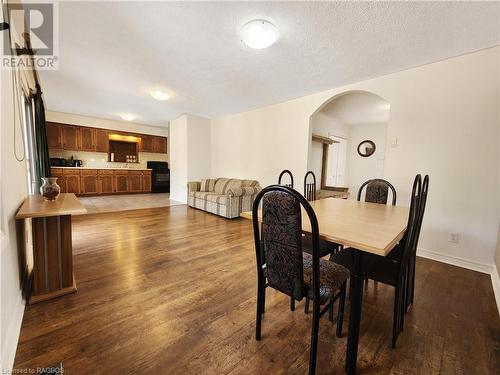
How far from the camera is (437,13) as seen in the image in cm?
186

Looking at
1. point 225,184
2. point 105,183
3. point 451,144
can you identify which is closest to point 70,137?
point 105,183

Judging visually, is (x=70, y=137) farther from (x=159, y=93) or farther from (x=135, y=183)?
(x=159, y=93)

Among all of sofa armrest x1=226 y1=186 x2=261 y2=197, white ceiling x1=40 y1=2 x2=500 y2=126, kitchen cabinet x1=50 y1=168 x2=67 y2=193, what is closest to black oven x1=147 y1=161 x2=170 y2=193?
kitchen cabinet x1=50 y1=168 x2=67 y2=193

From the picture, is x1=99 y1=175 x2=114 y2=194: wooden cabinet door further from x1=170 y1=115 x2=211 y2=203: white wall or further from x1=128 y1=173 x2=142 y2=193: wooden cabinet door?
x1=170 y1=115 x2=211 y2=203: white wall

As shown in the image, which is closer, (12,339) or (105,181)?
(12,339)

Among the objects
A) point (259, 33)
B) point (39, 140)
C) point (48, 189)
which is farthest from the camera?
point (39, 140)

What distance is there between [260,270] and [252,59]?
2557mm

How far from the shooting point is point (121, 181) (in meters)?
7.42

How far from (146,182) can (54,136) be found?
2834 mm

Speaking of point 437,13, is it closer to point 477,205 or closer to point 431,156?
point 431,156

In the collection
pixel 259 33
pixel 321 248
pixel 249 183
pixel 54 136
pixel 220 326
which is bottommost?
pixel 220 326

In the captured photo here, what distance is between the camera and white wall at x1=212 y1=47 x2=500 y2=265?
2352mm

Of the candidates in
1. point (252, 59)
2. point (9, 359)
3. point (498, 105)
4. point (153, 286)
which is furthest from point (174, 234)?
point (498, 105)

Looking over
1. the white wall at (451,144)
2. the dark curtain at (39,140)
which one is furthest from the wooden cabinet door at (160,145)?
the white wall at (451,144)
